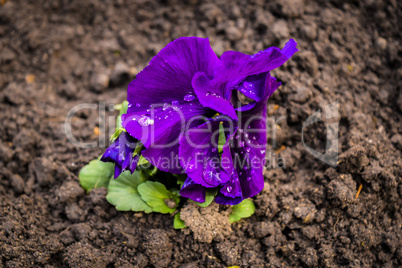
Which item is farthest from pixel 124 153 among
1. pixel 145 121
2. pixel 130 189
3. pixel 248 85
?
pixel 248 85

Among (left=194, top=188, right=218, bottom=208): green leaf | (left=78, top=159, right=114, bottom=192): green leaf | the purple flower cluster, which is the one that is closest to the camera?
the purple flower cluster

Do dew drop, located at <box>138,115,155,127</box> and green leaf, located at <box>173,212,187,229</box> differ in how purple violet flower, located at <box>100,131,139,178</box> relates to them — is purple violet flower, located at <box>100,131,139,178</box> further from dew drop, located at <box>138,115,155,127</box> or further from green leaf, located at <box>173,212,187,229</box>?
green leaf, located at <box>173,212,187,229</box>

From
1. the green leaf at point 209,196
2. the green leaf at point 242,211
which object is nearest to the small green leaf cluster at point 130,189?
the green leaf at point 209,196

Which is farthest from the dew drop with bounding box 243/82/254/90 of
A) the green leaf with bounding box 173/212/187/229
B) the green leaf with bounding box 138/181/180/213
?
the green leaf with bounding box 173/212/187/229

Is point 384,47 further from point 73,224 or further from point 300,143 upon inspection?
point 73,224

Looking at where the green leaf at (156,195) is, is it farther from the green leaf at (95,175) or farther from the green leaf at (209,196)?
the green leaf at (95,175)
